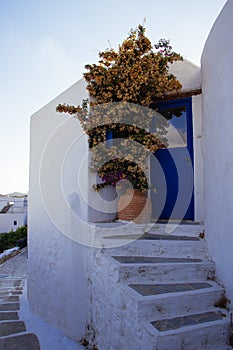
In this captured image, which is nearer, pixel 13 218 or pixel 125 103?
pixel 125 103

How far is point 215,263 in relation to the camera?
412cm

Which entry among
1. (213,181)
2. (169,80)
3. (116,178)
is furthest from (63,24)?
(213,181)

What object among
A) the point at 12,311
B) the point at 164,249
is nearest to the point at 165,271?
the point at 164,249

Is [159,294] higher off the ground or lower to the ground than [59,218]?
lower

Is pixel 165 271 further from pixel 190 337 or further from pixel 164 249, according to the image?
pixel 190 337

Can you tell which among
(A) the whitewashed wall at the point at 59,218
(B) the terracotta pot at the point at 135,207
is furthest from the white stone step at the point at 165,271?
(B) the terracotta pot at the point at 135,207

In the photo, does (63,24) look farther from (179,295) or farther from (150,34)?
(179,295)

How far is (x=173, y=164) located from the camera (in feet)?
20.2

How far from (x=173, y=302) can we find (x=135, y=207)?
2327 mm

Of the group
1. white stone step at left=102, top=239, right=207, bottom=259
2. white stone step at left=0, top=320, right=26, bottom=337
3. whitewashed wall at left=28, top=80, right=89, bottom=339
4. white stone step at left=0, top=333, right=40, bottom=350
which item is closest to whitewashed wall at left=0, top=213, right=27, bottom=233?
whitewashed wall at left=28, top=80, right=89, bottom=339

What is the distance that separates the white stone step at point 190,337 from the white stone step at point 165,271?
0.81 m

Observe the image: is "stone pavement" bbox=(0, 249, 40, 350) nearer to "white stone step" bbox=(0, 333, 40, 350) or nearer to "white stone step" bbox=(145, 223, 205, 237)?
"white stone step" bbox=(0, 333, 40, 350)

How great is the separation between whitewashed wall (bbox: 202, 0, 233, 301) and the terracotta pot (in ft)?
4.24

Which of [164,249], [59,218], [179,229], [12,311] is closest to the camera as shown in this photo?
[164,249]
